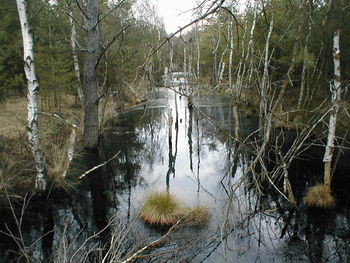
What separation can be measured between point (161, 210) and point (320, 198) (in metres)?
3.77

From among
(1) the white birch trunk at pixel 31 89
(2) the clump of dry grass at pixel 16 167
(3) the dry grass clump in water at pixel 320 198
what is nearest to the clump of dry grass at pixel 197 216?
(3) the dry grass clump in water at pixel 320 198

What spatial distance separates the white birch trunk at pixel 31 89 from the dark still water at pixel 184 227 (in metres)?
1.15

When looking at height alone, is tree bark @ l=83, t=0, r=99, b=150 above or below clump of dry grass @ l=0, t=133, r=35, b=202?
above

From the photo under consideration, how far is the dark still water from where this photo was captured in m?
5.29

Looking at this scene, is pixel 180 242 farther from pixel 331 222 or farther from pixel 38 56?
pixel 38 56

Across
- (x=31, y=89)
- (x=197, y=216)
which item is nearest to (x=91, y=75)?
(x=31, y=89)

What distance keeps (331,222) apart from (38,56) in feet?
43.6

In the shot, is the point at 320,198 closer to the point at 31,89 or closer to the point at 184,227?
the point at 184,227

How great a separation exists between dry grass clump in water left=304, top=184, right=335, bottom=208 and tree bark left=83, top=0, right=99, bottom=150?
24.4 ft

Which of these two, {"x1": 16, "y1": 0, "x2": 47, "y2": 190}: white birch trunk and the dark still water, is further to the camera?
{"x1": 16, "y1": 0, "x2": 47, "y2": 190}: white birch trunk

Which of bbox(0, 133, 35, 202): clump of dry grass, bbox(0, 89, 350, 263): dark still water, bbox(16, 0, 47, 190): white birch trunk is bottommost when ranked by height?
bbox(0, 89, 350, 263): dark still water

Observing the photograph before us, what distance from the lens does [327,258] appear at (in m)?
5.29

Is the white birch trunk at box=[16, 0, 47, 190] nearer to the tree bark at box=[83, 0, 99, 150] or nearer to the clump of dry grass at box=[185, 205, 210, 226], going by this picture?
the clump of dry grass at box=[185, 205, 210, 226]

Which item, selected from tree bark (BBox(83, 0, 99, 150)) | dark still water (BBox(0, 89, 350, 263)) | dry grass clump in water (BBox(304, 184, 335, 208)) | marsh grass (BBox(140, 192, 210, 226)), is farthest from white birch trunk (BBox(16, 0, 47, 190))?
dry grass clump in water (BBox(304, 184, 335, 208))
